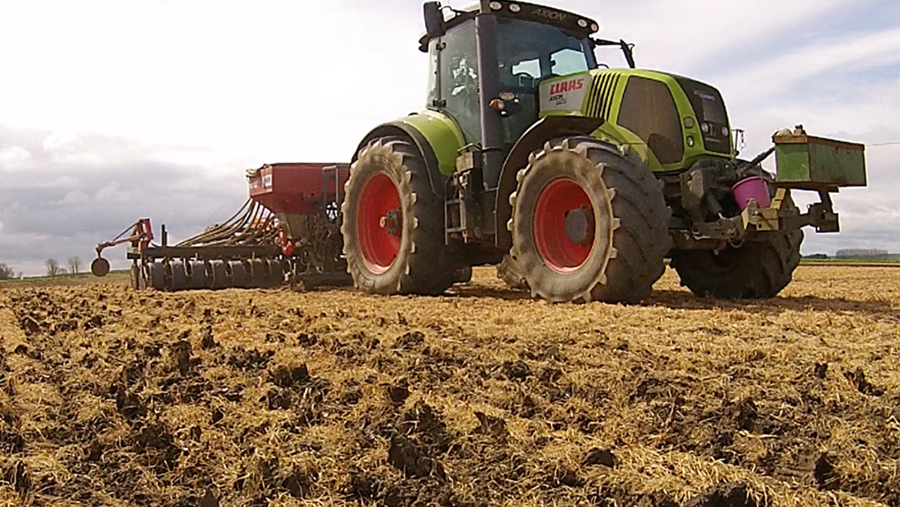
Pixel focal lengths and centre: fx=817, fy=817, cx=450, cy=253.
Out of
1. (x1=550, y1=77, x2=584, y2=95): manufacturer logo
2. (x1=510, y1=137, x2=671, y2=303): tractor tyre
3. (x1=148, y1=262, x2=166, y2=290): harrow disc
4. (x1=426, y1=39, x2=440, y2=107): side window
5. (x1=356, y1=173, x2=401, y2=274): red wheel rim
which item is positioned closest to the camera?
(x1=510, y1=137, x2=671, y2=303): tractor tyre

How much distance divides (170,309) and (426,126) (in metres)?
3.00

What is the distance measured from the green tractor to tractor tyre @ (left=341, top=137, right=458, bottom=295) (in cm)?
2

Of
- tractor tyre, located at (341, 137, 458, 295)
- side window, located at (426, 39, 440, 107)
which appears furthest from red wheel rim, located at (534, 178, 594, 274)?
side window, located at (426, 39, 440, 107)

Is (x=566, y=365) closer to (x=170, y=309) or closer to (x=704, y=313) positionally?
(x=704, y=313)

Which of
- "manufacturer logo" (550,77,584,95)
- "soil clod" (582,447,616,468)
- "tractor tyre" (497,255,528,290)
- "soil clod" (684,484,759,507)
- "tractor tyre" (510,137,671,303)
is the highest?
"manufacturer logo" (550,77,584,95)

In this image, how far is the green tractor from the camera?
5832 mm

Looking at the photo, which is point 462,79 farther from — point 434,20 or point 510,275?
point 510,275

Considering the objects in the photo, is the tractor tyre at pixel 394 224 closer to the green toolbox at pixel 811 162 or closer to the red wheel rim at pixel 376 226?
the red wheel rim at pixel 376 226

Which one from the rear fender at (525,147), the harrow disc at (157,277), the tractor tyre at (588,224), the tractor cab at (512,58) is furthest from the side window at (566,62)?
the harrow disc at (157,277)

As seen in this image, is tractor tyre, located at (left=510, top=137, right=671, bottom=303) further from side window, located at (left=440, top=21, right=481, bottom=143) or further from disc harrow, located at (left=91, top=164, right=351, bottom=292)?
disc harrow, located at (left=91, top=164, right=351, bottom=292)

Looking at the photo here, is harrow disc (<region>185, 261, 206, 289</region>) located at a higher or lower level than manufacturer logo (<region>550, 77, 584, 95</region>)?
lower

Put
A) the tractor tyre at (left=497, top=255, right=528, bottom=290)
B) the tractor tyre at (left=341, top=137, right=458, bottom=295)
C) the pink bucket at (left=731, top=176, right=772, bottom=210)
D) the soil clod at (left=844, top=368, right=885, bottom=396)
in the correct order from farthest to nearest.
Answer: the tractor tyre at (left=497, top=255, right=528, bottom=290) < the tractor tyre at (left=341, top=137, right=458, bottom=295) < the pink bucket at (left=731, top=176, right=772, bottom=210) < the soil clod at (left=844, top=368, right=885, bottom=396)

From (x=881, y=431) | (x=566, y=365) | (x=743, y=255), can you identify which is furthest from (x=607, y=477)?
(x=743, y=255)

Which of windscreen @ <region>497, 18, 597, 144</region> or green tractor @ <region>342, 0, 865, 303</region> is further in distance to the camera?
windscreen @ <region>497, 18, 597, 144</region>
